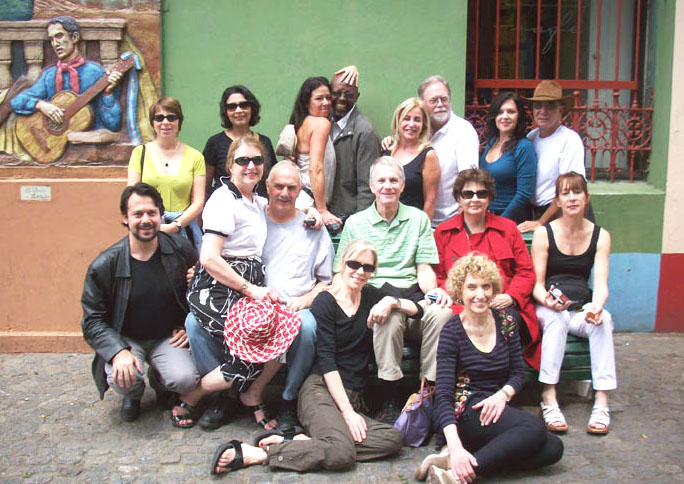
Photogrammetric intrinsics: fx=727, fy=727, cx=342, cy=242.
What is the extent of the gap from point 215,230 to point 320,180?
111cm

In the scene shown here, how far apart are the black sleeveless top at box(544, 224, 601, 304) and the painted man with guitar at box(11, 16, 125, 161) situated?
3389 millimetres

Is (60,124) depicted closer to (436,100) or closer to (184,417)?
(184,417)

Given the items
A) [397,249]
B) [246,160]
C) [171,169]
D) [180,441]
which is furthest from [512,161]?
[180,441]

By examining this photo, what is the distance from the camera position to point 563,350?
438cm

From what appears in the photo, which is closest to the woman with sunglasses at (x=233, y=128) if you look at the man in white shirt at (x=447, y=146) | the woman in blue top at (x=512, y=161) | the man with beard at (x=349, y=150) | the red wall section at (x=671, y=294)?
the man with beard at (x=349, y=150)

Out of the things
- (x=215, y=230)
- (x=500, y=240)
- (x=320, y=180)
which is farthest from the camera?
(x=320, y=180)

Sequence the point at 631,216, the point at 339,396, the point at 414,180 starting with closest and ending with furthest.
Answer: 1. the point at 339,396
2. the point at 414,180
3. the point at 631,216

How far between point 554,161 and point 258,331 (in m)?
2.50

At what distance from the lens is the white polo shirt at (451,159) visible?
5.09 meters

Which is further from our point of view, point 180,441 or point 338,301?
point 338,301

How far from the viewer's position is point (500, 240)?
453 centimetres

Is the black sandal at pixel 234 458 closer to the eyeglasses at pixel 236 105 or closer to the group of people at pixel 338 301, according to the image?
the group of people at pixel 338 301

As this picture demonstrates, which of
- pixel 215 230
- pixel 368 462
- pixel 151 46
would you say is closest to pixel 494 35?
pixel 151 46

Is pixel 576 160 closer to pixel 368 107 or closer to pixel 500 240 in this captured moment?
pixel 500 240
